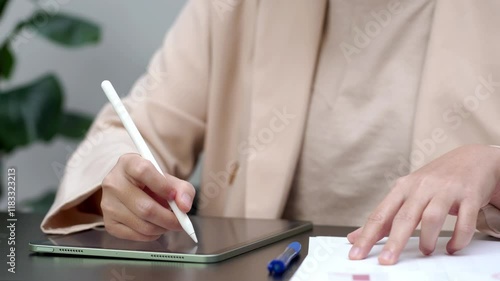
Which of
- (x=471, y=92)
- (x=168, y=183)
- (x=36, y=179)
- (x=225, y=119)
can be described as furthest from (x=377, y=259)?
(x=36, y=179)

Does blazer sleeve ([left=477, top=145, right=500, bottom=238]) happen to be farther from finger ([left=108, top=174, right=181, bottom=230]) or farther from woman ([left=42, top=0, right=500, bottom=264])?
finger ([left=108, top=174, right=181, bottom=230])

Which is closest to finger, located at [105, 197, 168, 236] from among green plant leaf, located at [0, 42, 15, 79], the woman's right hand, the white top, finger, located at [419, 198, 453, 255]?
the woman's right hand

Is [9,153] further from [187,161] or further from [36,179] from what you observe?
[187,161]

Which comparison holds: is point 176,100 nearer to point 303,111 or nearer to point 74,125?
point 303,111

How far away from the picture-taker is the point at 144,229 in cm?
74

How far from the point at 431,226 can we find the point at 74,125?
1.74 metres

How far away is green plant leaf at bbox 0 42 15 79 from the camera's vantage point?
2188 mm

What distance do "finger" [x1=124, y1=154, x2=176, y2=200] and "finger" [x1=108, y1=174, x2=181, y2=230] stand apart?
2 centimetres

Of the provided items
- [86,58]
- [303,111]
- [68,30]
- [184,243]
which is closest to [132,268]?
[184,243]

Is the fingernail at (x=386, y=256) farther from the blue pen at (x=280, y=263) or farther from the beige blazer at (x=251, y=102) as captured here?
the beige blazer at (x=251, y=102)

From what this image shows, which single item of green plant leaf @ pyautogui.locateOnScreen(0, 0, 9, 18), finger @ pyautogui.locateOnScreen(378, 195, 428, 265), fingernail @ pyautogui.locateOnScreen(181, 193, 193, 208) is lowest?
finger @ pyautogui.locateOnScreen(378, 195, 428, 265)

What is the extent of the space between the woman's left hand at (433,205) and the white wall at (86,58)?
5.57 feet

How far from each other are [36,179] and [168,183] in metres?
1.86

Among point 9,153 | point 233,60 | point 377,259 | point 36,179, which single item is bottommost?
point 36,179
